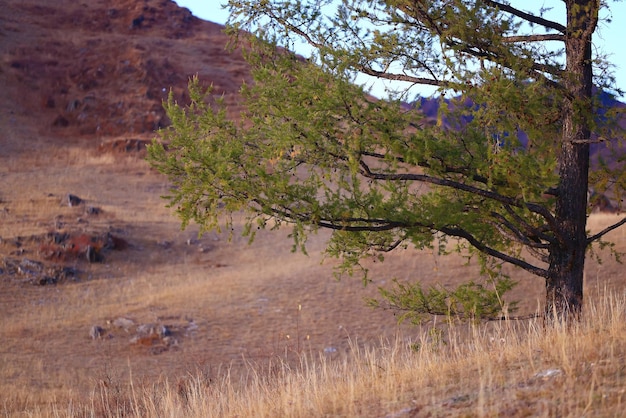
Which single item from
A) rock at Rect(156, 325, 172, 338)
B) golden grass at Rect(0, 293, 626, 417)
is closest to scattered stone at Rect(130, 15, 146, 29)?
rock at Rect(156, 325, 172, 338)

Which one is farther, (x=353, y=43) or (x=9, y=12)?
(x=9, y=12)

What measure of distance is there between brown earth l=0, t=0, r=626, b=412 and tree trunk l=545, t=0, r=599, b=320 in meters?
1.42

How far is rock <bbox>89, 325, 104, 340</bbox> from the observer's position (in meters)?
15.5

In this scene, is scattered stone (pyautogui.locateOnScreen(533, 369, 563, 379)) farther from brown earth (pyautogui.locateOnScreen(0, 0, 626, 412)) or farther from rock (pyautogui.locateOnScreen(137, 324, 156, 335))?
rock (pyautogui.locateOnScreen(137, 324, 156, 335))

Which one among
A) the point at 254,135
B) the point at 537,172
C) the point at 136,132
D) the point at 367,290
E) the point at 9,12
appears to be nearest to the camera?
the point at 537,172

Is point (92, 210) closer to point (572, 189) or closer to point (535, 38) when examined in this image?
point (535, 38)

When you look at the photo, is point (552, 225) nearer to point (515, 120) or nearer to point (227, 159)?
point (515, 120)

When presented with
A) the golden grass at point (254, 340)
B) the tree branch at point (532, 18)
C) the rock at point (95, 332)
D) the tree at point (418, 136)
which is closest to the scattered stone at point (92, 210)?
the golden grass at point (254, 340)

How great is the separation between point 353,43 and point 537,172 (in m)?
2.66

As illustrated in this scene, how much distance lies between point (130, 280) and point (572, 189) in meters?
15.6

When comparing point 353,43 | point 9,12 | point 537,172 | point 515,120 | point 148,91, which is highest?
point 9,12

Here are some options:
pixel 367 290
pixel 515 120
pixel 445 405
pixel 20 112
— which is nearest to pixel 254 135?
pixel 515 120

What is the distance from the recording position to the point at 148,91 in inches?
1973

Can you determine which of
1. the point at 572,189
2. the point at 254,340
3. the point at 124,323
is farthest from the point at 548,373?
the point at 124,323
